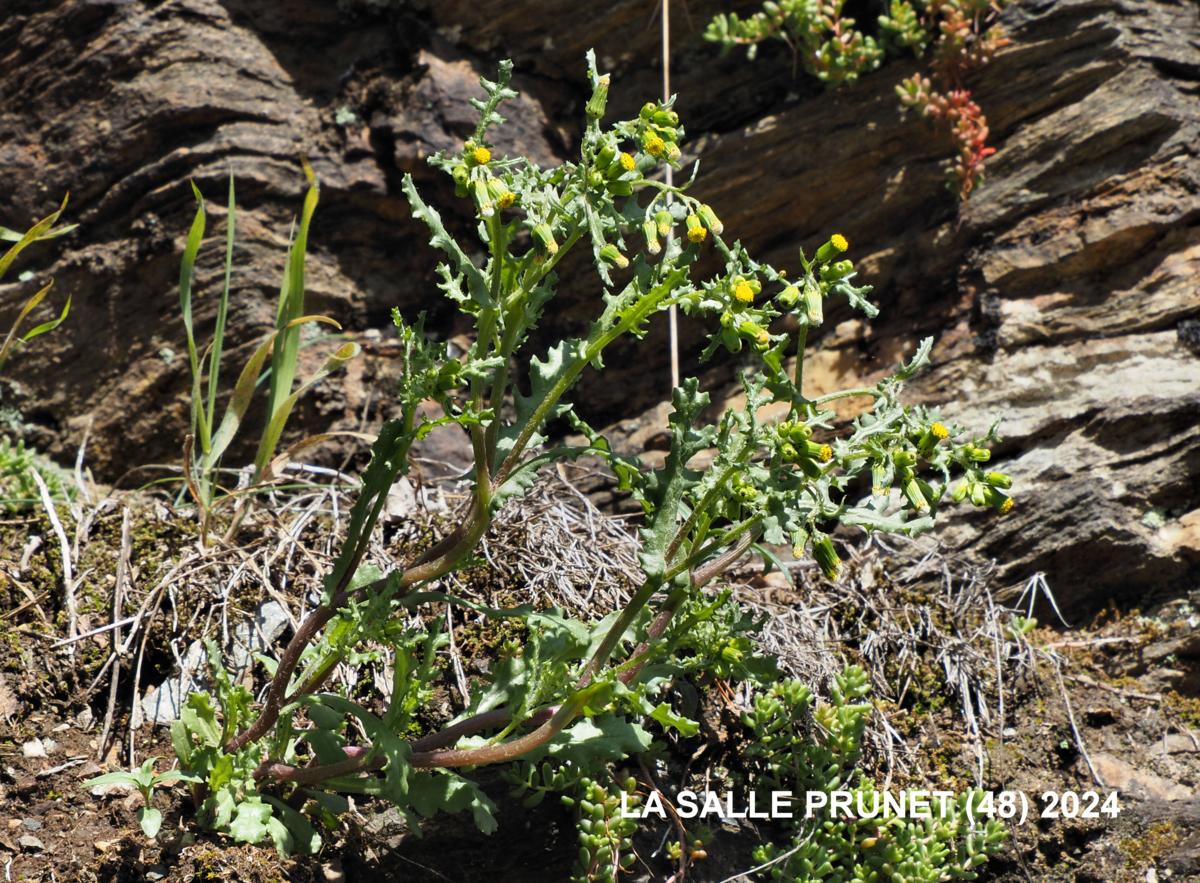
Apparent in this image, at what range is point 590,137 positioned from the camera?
2.19 metres

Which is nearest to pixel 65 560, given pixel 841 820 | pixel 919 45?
pixel 841 820

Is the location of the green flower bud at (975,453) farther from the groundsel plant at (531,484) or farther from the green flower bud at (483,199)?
the green flower bud at (483,199)

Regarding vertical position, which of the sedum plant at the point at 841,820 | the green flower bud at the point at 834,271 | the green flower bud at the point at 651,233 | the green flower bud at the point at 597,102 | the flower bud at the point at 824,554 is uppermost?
the green flower bud at the point at 597,102

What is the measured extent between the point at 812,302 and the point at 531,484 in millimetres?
681

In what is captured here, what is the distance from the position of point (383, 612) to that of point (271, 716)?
43 cm

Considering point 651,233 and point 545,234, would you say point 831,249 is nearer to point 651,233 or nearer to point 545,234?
point 651,233

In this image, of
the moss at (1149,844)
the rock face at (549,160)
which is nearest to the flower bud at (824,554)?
the moss at (1149,844)

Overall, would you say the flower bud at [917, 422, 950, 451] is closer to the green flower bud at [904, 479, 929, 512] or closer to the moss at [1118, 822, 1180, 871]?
the green flower bud at [904, 479, 929, 512]

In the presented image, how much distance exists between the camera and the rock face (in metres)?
4.16

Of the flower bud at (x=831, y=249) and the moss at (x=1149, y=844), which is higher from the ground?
the flower bud at (x=831, y=249)

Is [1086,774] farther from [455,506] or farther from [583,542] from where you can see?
[455,506]

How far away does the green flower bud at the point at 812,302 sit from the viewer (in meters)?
2.23

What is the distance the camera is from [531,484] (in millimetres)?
2443

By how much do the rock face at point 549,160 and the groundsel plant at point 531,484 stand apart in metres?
1.80
